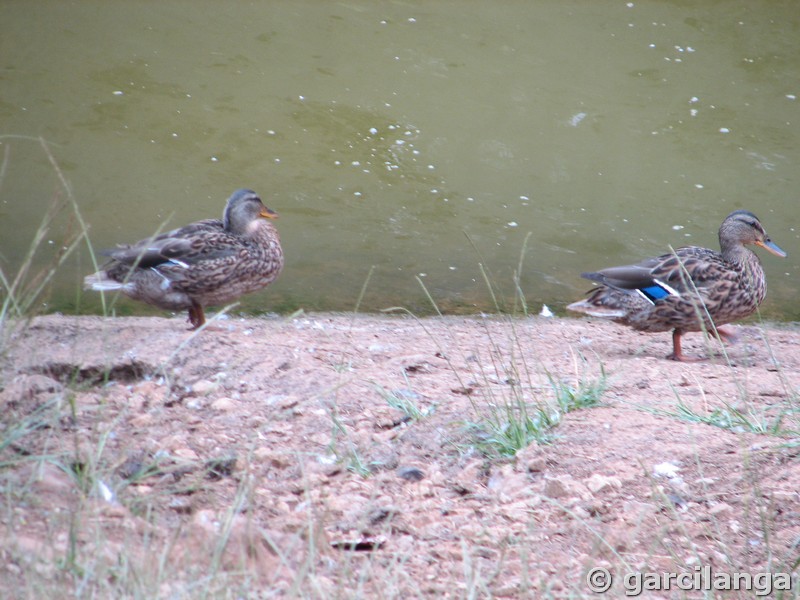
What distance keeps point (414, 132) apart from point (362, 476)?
6.11 meters

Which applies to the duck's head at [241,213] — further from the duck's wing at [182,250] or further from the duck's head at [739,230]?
the duck's head at [739,230]

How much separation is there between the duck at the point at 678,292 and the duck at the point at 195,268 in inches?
76.4

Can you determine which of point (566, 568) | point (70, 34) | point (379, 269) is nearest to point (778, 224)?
point (379, 269)

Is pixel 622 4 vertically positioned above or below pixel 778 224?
above

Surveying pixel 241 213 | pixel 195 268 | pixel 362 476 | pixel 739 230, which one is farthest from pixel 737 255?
pixel 362 476

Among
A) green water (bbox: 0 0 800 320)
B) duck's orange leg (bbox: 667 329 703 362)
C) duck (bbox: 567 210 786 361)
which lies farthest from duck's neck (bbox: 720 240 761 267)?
green water (bbox: 0 0 800 320)

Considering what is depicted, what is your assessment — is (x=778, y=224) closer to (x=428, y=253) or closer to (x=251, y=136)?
(x=428, y=253)

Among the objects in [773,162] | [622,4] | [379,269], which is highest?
[622,4]

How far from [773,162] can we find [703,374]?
5214 millimetres

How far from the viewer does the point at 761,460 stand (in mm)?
3076

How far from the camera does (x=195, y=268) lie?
5.33 meters

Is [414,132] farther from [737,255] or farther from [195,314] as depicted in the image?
[195,314]

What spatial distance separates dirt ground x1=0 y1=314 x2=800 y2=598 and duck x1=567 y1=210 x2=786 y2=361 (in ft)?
2.49

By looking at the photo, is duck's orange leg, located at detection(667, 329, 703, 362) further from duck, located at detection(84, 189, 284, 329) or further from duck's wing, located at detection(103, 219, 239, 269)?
duck's wing, located at detection(103, 219, 239, 269)
